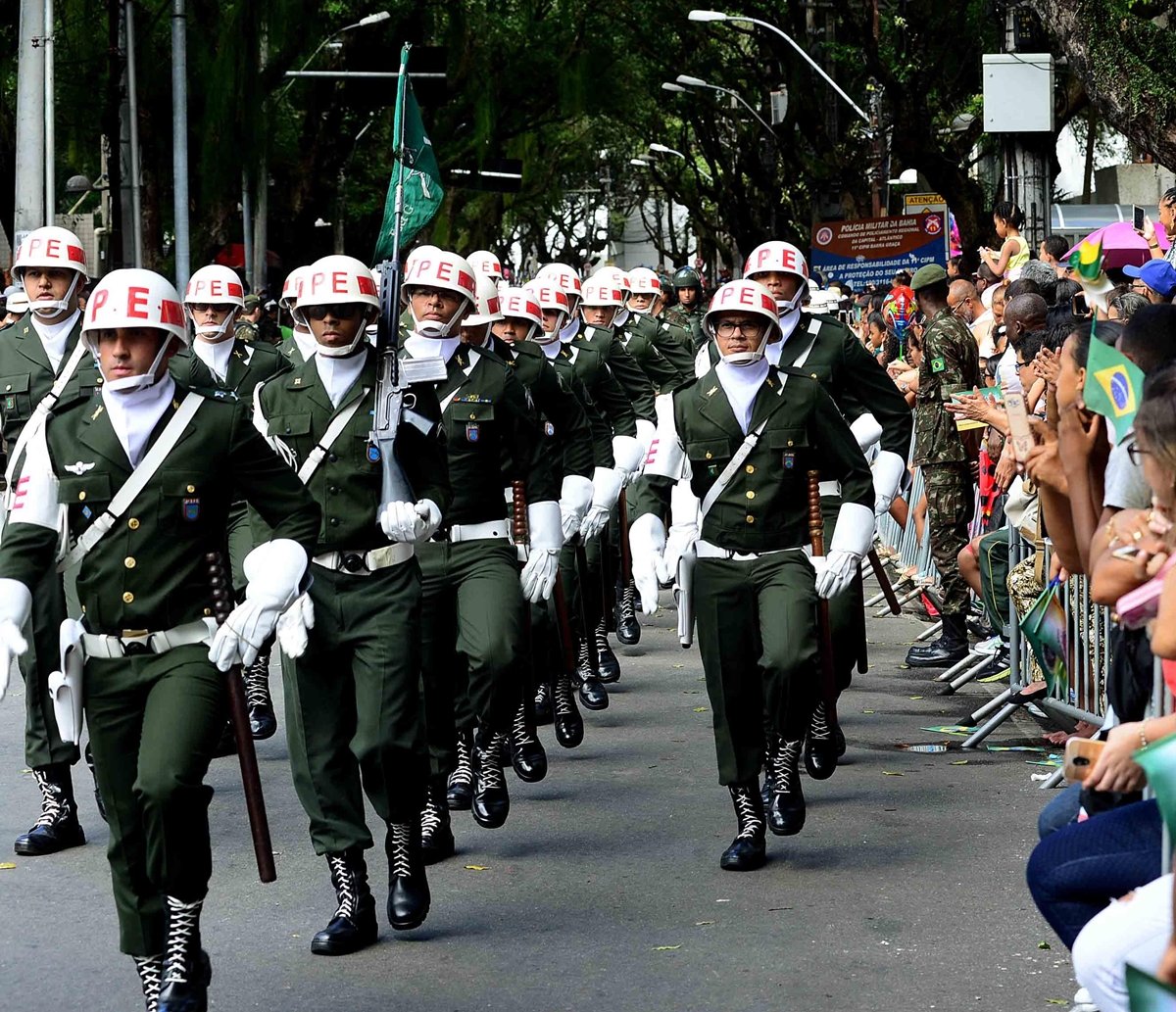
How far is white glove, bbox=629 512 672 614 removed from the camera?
8.48 m

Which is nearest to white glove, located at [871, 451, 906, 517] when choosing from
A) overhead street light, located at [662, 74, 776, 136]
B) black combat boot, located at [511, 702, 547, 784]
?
black combat boot, located at [511, 702, 547, 784]

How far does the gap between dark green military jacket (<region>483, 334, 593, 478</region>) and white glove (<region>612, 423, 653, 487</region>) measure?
2454 millimetres

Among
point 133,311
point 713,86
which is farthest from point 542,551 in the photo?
point 713,86

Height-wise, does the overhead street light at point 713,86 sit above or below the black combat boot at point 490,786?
above

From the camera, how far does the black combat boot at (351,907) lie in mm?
6805

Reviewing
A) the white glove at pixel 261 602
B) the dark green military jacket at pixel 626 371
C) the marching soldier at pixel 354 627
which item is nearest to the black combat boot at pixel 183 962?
the white glove at pixel 261 602

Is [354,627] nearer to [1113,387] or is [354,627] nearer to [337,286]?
[337,286]

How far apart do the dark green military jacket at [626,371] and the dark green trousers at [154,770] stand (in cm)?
820

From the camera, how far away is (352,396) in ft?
23.8

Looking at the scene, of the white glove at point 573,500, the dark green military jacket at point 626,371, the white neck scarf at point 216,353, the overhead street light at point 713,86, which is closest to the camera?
the white glove at point 573,500

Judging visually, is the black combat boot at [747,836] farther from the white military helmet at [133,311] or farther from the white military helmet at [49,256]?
the white military helmet at [49,256]

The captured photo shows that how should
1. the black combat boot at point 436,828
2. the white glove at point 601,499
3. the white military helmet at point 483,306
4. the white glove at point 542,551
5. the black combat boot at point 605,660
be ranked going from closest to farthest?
the black combat boot at point 436,828, the white glove at point 542,551, the white military helmet at point 483,306, the white glove at point 601,499, the black combat boot at point 605,660

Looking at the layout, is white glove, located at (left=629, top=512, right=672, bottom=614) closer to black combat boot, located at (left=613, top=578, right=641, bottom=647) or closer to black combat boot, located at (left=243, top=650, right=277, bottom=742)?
black combat boot, located at (left=243, top=650, right=277, bottom=742)

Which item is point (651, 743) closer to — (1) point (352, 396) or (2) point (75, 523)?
(1) point (352, 396)
